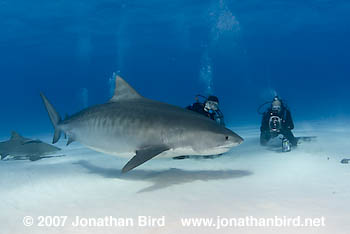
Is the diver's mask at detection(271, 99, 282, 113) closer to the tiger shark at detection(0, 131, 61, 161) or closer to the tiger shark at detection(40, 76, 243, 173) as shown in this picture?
the tiger shark at detection(40, 76, 243, 173)

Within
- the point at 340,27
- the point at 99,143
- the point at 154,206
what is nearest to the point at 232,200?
the point at 154,206

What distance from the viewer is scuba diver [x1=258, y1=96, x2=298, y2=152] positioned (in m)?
7.05

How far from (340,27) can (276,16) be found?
60.7ft

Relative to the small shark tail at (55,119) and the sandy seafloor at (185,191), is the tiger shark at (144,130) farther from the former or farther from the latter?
the small shark tail at (55,119)

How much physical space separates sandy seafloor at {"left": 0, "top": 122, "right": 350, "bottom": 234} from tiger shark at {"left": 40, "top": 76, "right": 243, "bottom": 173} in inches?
19.8

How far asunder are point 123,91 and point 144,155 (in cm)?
153

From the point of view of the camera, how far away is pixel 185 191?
146 inches

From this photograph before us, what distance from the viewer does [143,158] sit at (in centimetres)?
367

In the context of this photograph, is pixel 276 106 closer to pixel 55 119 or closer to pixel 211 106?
pixel 211 106

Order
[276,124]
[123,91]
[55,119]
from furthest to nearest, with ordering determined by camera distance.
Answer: [276,124]
[55,119]
[123,91]

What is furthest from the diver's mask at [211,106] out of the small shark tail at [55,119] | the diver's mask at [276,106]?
the small shark tail at [55,119]

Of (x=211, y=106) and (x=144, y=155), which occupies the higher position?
(x=211, y=106)

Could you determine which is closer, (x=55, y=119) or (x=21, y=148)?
(x=55, y=119)

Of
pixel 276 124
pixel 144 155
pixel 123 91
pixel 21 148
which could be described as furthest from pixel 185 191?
pixel 21 148
